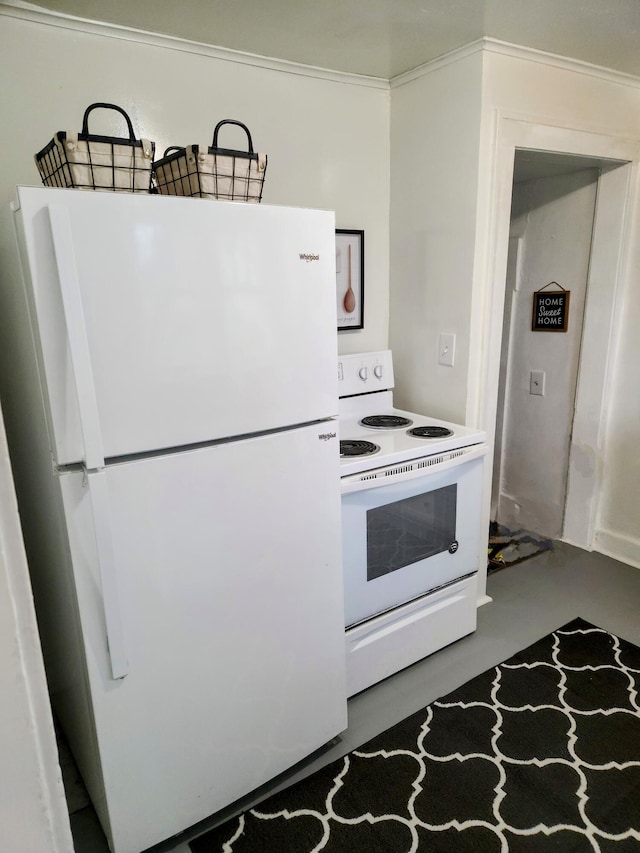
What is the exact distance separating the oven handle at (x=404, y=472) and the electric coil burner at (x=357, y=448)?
100mm

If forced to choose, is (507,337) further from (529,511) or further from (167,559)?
(167,559)

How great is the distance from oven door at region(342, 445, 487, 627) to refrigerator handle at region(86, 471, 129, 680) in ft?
2.56

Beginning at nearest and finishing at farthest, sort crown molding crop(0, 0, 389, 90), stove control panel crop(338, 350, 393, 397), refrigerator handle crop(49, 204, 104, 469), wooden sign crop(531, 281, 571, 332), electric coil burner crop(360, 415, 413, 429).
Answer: refrigerator handle crop(49, 204, 104, 469)
crown molding crop(0, 0, 389, 90)
electric coil burner crop(360, 415, 413, 429)
stove control panel crop(338, 350, 393, 397)
wooden sign crop(531, 281, 571, 332)

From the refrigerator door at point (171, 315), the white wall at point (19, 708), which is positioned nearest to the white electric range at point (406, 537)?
the refrigerator door at point (171, 315)

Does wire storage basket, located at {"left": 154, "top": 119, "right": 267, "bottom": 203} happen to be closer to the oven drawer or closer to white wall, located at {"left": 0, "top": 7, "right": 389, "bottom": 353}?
white wall, located at {"left": 0, "top": 7, "right": 389, "bottom": 353}

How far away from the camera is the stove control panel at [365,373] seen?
2408mm

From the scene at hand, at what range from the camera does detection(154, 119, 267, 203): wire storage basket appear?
1341mm

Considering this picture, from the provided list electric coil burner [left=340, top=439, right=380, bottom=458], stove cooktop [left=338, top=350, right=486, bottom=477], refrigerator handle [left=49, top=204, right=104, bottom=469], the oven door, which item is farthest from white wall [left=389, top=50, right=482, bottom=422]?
refrigerator handle [left=49, top=204, right=104, bottom=469]

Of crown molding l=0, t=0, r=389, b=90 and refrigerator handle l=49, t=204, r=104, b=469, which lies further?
crown molding l=0, t=0, r=389, b=90

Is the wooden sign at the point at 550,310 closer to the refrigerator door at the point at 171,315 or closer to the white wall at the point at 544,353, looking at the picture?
the white wall at the point at 544,353

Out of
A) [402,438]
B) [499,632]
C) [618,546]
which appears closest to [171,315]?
[402,438]

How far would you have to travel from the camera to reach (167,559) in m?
1.33

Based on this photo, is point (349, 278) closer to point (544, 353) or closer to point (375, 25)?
point (375, 25)

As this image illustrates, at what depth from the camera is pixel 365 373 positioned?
2.47 metres
